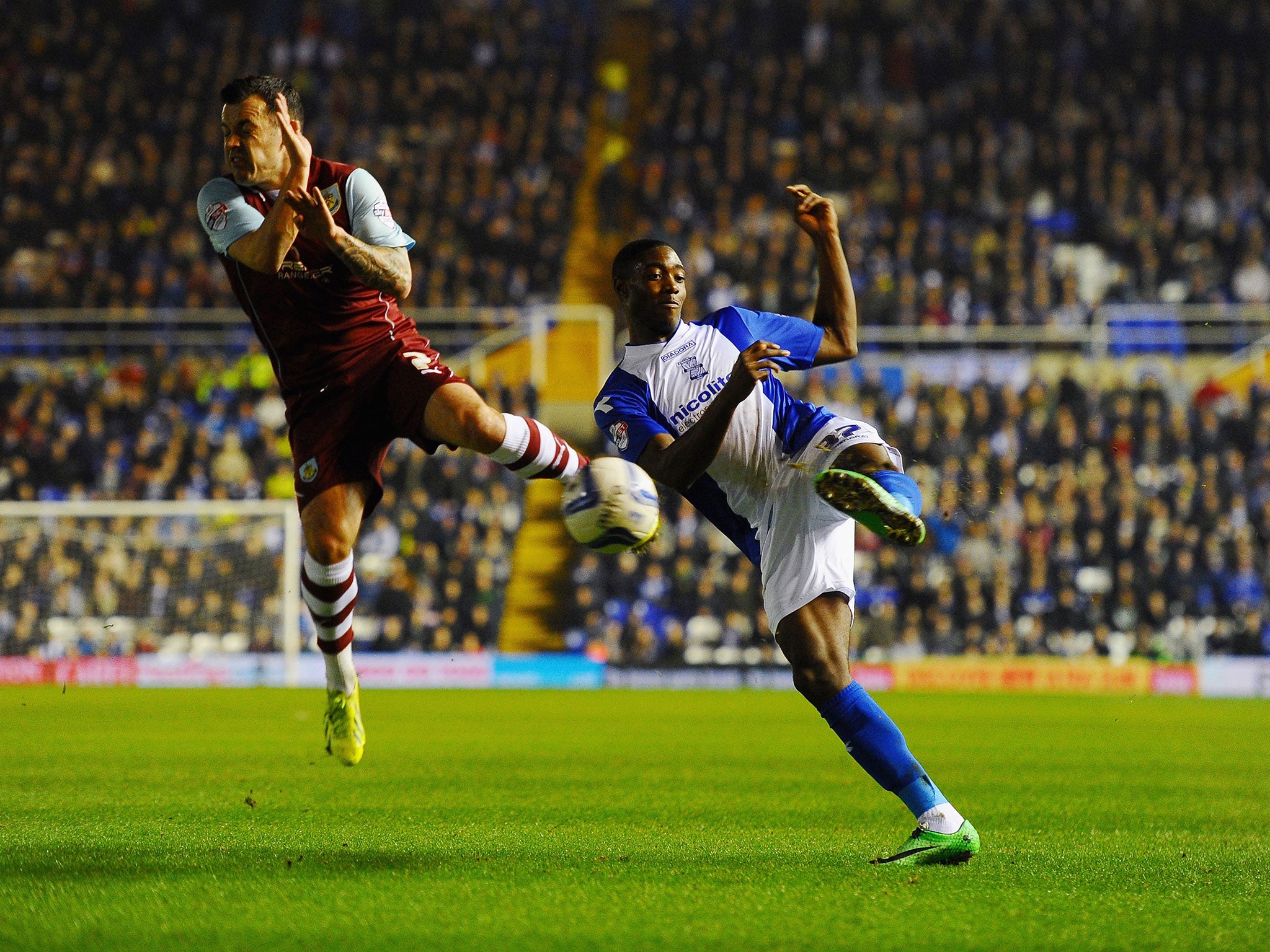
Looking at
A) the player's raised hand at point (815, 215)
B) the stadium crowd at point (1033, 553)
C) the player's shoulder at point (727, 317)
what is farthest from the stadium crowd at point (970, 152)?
the player's shoulder at point (727, 317)

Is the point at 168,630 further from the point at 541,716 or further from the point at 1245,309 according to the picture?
the point at 1245,309

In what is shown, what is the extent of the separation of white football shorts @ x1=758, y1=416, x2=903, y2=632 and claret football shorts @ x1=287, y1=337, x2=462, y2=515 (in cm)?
146

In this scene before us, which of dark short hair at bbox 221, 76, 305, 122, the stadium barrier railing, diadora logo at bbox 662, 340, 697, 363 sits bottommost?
the stadium barrier railing

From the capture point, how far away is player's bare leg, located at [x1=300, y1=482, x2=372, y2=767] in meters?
6.25

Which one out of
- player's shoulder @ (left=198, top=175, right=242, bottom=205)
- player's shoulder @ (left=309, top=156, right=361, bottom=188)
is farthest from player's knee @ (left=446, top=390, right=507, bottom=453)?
player's shoulder @ (left=198, top=175, right=242, bottom=205)

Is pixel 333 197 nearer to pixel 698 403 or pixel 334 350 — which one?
pixel 334 350

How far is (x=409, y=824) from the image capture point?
6801 mm

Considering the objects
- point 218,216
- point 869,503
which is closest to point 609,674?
point 218,216

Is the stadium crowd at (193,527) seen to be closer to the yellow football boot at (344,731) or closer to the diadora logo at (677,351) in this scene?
the yellow football boot at (344,731)

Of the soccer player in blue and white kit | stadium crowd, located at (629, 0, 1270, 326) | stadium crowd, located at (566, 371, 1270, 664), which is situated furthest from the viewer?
stadium crowd, located at (629, 0, 1270, 326)

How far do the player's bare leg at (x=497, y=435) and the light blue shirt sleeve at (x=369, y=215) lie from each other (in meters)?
0.65

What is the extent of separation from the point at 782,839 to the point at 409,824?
1.72m

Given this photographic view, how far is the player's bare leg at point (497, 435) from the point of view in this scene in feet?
18.9

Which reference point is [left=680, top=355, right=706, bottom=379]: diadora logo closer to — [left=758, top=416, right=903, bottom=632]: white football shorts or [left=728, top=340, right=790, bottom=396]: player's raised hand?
[left=758, top=416, right=903, bottom=632]: white football shorts
